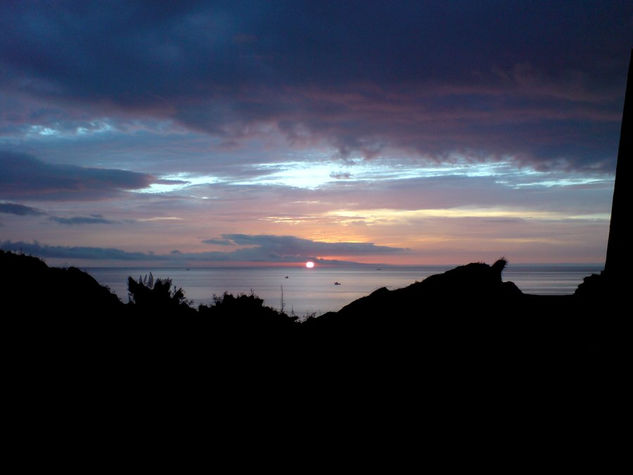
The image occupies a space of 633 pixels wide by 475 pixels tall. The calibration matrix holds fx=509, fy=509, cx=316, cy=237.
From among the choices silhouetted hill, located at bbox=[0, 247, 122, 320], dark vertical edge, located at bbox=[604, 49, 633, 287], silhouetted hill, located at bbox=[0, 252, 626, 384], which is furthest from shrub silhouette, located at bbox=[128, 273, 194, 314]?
dark vertical edge, located at bbox=[604, 49, 633, 287]

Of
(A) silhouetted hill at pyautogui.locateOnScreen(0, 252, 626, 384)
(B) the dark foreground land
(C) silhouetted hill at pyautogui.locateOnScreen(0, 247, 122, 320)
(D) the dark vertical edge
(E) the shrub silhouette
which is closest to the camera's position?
(B) the dark foreground land

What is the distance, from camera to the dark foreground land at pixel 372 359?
20.4ft

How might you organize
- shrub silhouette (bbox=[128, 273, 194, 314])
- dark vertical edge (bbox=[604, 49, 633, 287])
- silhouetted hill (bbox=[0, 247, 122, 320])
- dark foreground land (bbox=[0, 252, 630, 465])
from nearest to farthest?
1. dark foreground land (bbox=[0, 252, 630, 465])
2. dark vertical edge (bbox=[604, 49, 633, 287])
3. silhouetted hill (bbox=[0, 247, 122, 320])
4. shrub silhouette (bbox=[128, 273, 194, 314])

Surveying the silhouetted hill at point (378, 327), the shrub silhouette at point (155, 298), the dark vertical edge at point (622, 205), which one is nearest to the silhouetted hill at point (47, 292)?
the silhouetted hill at point (378, 327)

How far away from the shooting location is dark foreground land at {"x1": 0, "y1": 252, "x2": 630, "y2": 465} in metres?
6.23

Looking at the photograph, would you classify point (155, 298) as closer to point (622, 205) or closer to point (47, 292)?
point (47, 292)

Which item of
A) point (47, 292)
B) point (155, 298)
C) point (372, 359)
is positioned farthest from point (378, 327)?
point (47, 292)

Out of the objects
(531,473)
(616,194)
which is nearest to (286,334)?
(531,473)

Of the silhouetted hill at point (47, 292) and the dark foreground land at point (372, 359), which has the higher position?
the silhouetted hill at point (47, 292)

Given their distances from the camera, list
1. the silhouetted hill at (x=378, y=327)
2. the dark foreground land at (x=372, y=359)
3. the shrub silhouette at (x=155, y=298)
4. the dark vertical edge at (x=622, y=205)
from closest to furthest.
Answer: the dark foreground land at (x=372, y=359)
the dark vertical edge at (x=622, y=205)
the silhouetted hill at (x=378, y=327)
the shrub silhouette at (x=155, y=298)

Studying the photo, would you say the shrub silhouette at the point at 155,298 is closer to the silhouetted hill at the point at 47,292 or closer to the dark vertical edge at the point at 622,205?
the silhouetted hill at the point at 47,292

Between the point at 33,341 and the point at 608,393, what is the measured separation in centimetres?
826

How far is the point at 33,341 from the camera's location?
819 cm

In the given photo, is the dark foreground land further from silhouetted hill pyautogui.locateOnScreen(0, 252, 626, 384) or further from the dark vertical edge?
the dark vertical edge
